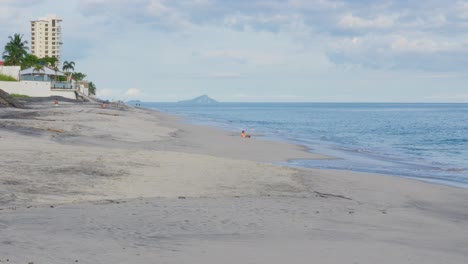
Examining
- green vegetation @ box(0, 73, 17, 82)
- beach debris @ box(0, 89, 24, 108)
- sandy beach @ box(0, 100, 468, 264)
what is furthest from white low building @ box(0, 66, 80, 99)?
sandy beach @ box(0, 100, 468, 264)

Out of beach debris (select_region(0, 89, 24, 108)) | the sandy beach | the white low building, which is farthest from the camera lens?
the white low building

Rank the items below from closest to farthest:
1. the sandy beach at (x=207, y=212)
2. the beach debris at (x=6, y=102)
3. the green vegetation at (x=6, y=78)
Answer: the sandy beach at (x=207, y=212) → the beach debris at (x=6, y=102) → the green vegetation at (x=6, y=78)

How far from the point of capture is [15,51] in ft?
361

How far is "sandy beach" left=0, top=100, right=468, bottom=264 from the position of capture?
26.1 feet

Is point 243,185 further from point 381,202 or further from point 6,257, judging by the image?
point 6,257

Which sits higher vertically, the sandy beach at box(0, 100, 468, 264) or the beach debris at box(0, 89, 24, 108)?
the beach debris at box(0, 89, 24, 108)

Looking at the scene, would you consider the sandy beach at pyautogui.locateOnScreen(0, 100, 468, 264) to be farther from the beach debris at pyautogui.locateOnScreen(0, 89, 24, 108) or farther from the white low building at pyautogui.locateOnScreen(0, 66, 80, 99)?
the white low building at pyautogui.locateOnScreen(0, 66, 80, 99)

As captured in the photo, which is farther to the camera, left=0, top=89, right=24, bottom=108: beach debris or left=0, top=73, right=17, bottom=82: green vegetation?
left=0, top=73, right=17, bottom=82: green vegetation

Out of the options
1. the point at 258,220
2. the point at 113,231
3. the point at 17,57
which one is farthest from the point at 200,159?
the point at 17,57

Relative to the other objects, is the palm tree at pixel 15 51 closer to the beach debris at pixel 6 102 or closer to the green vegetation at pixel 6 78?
the green vegetation at pixel 6 78

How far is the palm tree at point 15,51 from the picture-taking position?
4315 inches

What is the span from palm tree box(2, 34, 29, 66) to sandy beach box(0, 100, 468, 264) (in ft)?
324

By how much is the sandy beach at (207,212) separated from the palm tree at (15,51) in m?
98.6

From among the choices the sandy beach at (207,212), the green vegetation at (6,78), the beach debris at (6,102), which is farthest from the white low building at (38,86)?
the sandy beach at (207,212)
